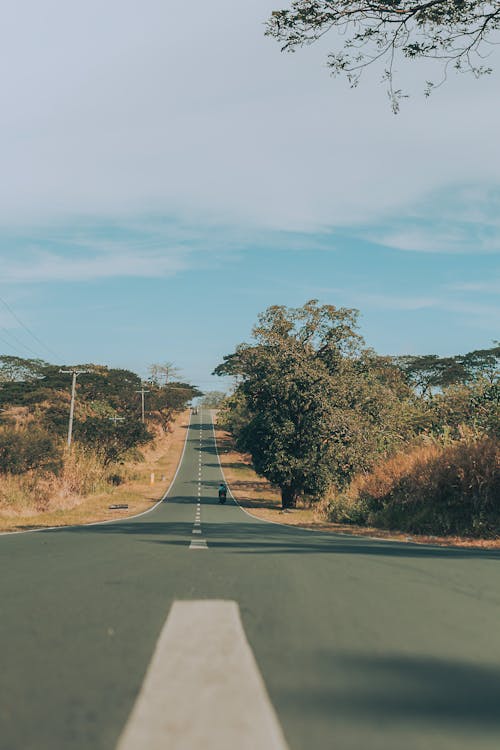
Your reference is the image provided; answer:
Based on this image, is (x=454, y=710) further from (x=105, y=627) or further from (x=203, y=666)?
(x=105, y=627)

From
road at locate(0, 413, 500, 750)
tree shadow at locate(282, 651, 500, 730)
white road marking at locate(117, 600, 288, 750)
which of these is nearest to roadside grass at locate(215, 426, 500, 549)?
road at locate(0, 413, 500, 750)

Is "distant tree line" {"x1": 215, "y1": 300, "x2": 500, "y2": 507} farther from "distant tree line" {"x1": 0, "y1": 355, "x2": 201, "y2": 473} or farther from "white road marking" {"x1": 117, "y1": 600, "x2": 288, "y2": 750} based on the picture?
"white road marking" {"x1": 117, "y1": 600, "x2": 288, "y2": 750}

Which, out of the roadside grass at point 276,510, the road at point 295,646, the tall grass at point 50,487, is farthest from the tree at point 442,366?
the road at point 295,646

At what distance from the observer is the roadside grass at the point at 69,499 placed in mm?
26453

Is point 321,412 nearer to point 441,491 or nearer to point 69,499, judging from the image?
point 69,499

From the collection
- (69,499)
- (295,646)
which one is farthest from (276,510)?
(295,646)

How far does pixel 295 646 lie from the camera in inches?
133

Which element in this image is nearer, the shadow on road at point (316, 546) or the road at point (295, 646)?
the road at point (295, 646)

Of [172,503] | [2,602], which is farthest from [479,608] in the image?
[172,503]

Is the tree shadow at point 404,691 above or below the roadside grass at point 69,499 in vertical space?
above

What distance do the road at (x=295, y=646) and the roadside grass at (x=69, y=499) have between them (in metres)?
15.7

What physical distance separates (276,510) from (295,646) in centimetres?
3969

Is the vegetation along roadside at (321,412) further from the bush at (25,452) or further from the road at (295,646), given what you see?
the road at (295,646)

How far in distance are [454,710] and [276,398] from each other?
128 ft
